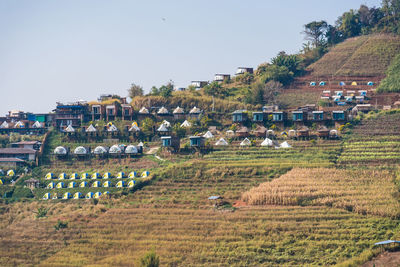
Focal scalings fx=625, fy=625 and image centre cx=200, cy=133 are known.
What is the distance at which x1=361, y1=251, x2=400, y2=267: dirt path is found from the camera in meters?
45.9

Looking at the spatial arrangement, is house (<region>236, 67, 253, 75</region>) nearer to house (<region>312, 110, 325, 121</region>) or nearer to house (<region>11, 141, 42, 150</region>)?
house (<region>312, 110, 325, 121</region>)

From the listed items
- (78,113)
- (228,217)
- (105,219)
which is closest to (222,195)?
(228,217)

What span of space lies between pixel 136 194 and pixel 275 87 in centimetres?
3579

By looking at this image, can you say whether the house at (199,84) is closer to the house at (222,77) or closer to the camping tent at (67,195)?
the house at (222,77)

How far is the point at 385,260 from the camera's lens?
4666 cm

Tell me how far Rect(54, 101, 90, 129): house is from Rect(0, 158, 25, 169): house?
10542 mm

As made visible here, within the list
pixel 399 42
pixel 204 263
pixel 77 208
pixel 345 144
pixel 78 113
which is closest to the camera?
pixel 204 263

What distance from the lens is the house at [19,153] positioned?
263ft

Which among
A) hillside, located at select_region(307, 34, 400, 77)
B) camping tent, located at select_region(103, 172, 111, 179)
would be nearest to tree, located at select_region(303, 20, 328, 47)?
hillside, located at select_region(307, 34, 400, 77)

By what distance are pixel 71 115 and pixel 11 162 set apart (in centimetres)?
1272

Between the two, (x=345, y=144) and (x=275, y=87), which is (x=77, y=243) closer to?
(x=345, y=144)

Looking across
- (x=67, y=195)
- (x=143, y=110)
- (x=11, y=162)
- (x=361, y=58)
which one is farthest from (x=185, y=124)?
(x=361, y=58)

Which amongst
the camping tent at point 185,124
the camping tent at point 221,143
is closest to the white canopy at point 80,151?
the camping tent at point 185,124

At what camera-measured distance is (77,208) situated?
6531 cm
